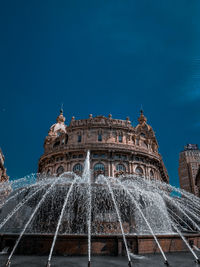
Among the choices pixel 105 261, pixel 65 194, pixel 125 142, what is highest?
pixel 125 142

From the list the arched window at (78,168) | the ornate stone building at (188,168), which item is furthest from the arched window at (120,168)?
the ornate stone building at (188,168)

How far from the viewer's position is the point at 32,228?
58.3 ft

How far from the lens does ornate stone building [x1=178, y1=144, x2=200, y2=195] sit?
4311 inches

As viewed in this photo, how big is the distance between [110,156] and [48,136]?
795 inches

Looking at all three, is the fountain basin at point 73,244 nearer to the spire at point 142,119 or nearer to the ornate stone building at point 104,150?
the ornate stone building at point 104,150

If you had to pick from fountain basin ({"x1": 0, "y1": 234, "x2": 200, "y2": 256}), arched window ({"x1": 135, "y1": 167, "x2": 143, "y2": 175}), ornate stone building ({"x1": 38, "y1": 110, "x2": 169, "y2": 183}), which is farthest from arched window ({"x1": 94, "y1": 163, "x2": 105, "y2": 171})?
fountain basin ({"x1": 0, "y1": 234, "x2": 200, "y2": 256})

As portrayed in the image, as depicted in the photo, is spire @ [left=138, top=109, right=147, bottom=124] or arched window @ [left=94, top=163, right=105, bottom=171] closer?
arched window @ [left=94, top=163, right=105, bottom=171]

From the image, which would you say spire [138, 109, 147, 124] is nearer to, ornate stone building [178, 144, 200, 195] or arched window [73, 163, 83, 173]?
arched window [73, 163, 83, 173]

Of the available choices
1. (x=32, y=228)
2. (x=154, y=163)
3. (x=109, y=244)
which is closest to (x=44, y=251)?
(x=109, y=244)

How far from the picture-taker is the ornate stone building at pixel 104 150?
1591 inches

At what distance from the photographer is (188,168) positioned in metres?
113

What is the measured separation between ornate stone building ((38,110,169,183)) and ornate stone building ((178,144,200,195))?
2826 inches

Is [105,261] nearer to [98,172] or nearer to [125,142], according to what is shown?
[98,172]

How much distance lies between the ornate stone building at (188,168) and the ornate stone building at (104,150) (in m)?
71.8
